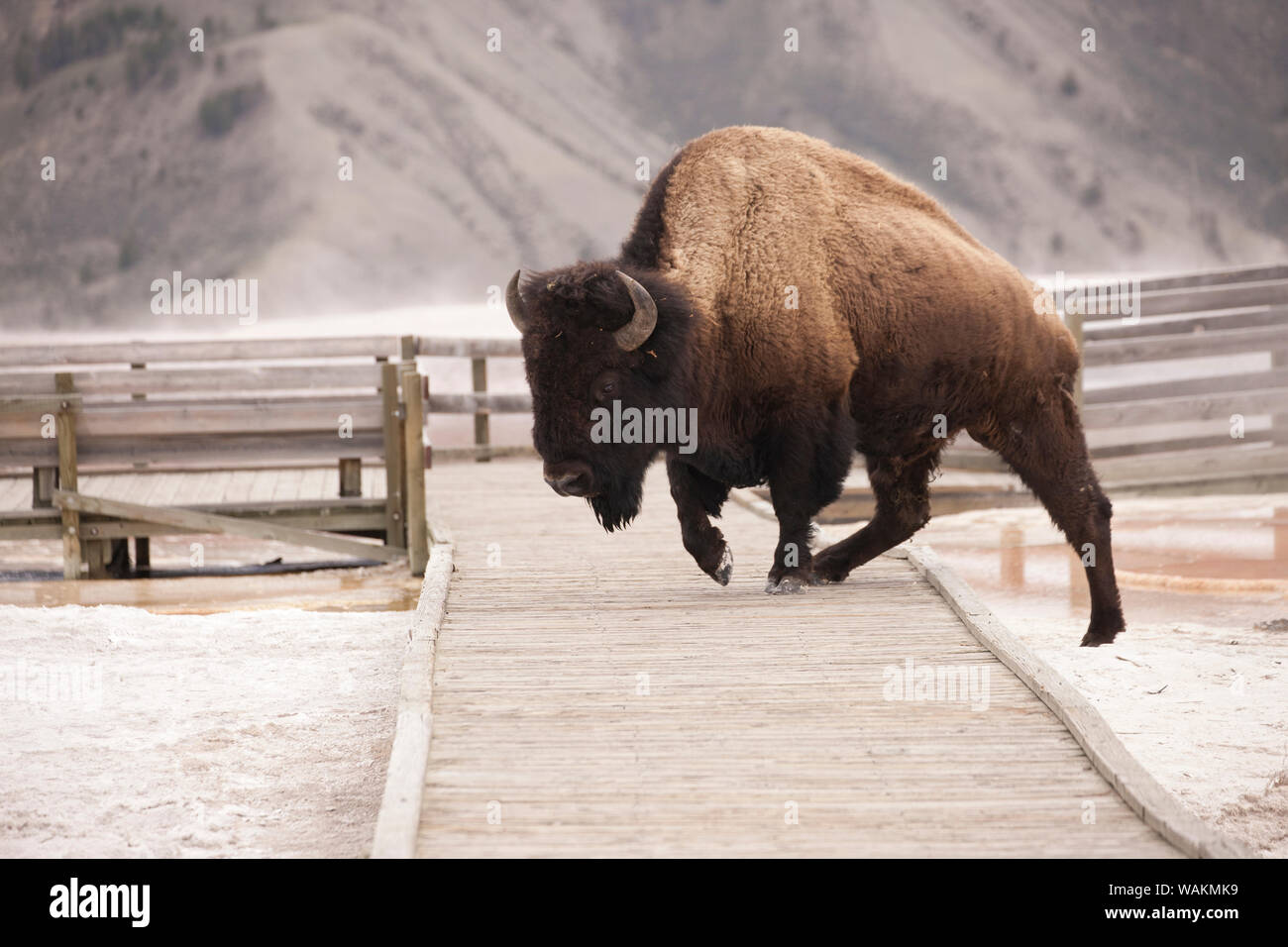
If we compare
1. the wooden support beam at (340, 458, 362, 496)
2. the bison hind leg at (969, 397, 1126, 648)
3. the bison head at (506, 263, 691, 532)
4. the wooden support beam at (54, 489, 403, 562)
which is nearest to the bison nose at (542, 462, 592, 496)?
the bison head at (506, 263, 691, 532)

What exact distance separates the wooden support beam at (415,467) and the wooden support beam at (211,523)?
0.40m

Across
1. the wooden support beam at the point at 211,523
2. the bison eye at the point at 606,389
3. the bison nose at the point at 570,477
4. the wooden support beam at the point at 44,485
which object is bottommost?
the wooden support beam at the point at 211,523

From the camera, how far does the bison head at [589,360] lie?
18.1ft

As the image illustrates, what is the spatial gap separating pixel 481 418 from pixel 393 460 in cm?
439

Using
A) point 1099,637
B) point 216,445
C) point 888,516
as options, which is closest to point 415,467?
point 216,445

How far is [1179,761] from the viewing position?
215 inches

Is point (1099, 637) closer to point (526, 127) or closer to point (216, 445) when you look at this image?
point (216, 445)

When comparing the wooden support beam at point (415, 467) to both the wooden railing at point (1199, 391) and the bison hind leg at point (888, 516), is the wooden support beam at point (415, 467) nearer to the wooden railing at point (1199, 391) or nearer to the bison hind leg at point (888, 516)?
the bison hind leg at point (888, 516)

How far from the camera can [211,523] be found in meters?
9.67

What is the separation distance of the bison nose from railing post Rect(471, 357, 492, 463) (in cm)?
808

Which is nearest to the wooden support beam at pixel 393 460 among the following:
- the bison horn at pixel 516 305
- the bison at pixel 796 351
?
the bison at pixel 796 351

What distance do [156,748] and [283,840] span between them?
45.1 inches

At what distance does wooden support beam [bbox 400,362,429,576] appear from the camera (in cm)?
924
